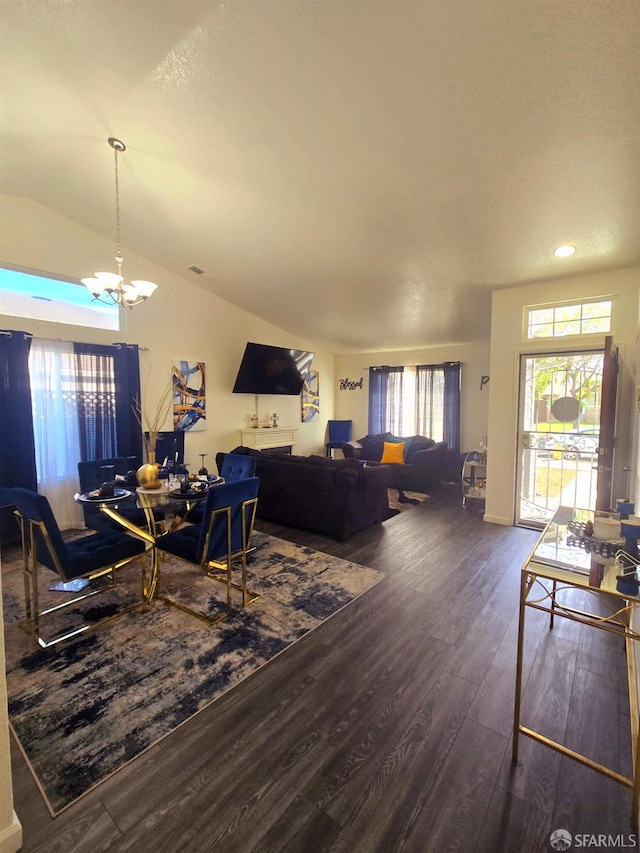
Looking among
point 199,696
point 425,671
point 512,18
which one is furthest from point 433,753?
point 512,18

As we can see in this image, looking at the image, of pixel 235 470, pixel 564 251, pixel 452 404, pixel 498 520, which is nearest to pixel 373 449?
pixel 452 404

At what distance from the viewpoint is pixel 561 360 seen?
13.0 ft

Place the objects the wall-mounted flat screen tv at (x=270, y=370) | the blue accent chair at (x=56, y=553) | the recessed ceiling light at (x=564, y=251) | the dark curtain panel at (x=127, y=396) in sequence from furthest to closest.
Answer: the wall-mounted flat screen tv at (x=270, y=370), the dark curtain panel at (x=127, y=396), the recessed ceiling light at (x=564, y=251), the blue accent chair at (x=56, y=553)

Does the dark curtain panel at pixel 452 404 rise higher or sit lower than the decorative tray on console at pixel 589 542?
higher

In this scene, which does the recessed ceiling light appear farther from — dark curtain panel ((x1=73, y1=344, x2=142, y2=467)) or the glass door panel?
dark curtain panel ((x1=73, y1=344, x2=142, y2=467))

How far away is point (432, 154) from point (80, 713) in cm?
380

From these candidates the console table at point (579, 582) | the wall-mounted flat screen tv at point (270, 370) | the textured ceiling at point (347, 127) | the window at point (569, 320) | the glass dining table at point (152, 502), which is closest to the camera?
the console table at point (579, 582)

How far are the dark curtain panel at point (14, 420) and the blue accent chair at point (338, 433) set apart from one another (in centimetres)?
520

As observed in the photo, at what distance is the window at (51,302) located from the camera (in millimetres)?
3832

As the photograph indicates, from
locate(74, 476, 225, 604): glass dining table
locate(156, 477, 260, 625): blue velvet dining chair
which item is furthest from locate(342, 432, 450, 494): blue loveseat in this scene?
locate(74, 476, 225, 604): glass dining table

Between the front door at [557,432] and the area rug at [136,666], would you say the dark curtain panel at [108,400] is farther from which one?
the front door at [557,432]

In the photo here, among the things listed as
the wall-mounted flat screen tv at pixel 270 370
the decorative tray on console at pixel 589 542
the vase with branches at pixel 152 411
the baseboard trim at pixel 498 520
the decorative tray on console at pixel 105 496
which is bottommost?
the baseboard trim at pixel 498 520

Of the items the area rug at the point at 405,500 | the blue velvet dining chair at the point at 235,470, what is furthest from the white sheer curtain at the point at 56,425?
the area rug at the point at 405,500

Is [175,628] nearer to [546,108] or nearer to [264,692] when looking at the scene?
[264,692]
